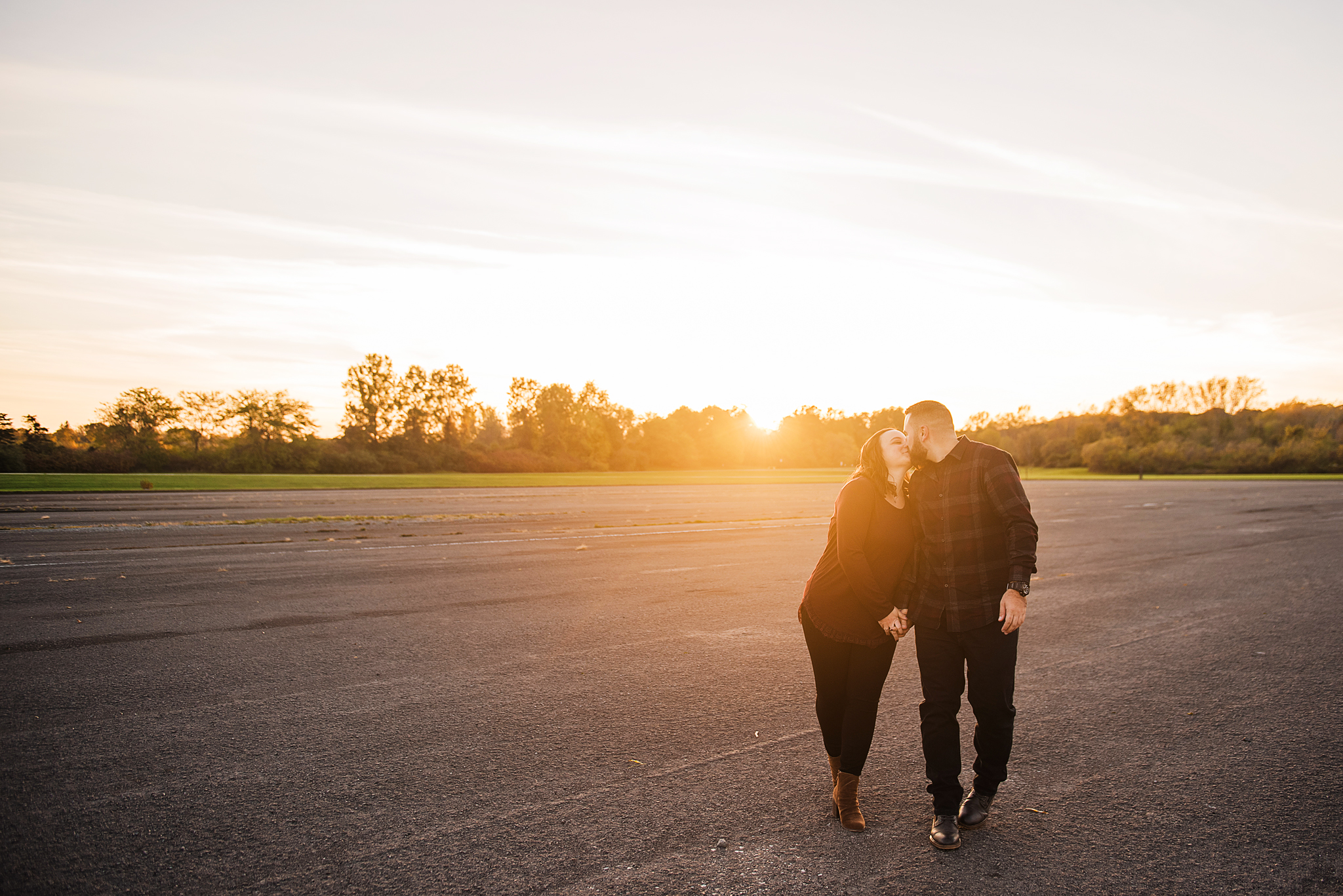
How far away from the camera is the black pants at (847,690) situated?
343cm

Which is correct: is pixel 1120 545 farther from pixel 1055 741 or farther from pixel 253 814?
pixel 253 814

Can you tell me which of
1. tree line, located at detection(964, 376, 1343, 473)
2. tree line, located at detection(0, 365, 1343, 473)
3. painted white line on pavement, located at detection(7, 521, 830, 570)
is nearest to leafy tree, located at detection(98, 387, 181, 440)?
tree line, located at detection(0, 365, 1343, 473)

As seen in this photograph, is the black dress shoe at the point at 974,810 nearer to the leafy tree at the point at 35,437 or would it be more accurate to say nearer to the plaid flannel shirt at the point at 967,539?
the plaid flannel shirt at the point at 967,539

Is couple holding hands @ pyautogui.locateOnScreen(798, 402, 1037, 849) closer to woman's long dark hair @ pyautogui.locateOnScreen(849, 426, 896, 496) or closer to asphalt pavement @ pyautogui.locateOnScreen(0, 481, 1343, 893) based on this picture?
woman's long dark hair @ pyautogui.locateOnScreen(849, 426, 896, 496)

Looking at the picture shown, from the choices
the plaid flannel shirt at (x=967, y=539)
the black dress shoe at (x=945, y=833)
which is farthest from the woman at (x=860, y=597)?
the black dress shoe at (x=945, y=833)

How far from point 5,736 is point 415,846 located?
10.5 feet

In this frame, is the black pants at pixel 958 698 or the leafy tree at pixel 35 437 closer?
the black pants at pixel 958 698

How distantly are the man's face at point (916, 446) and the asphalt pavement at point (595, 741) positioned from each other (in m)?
1.81

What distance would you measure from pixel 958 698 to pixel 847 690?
0.54m

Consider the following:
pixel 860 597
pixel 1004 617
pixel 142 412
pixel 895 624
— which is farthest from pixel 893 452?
pixel 142 412

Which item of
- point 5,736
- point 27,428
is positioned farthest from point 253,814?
point 27,428

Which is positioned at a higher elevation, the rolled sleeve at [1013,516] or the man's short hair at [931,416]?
the man's short hair at [931,416]

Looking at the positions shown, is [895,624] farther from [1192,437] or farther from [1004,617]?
[1192,437]

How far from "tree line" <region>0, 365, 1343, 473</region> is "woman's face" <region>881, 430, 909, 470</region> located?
57.4m
